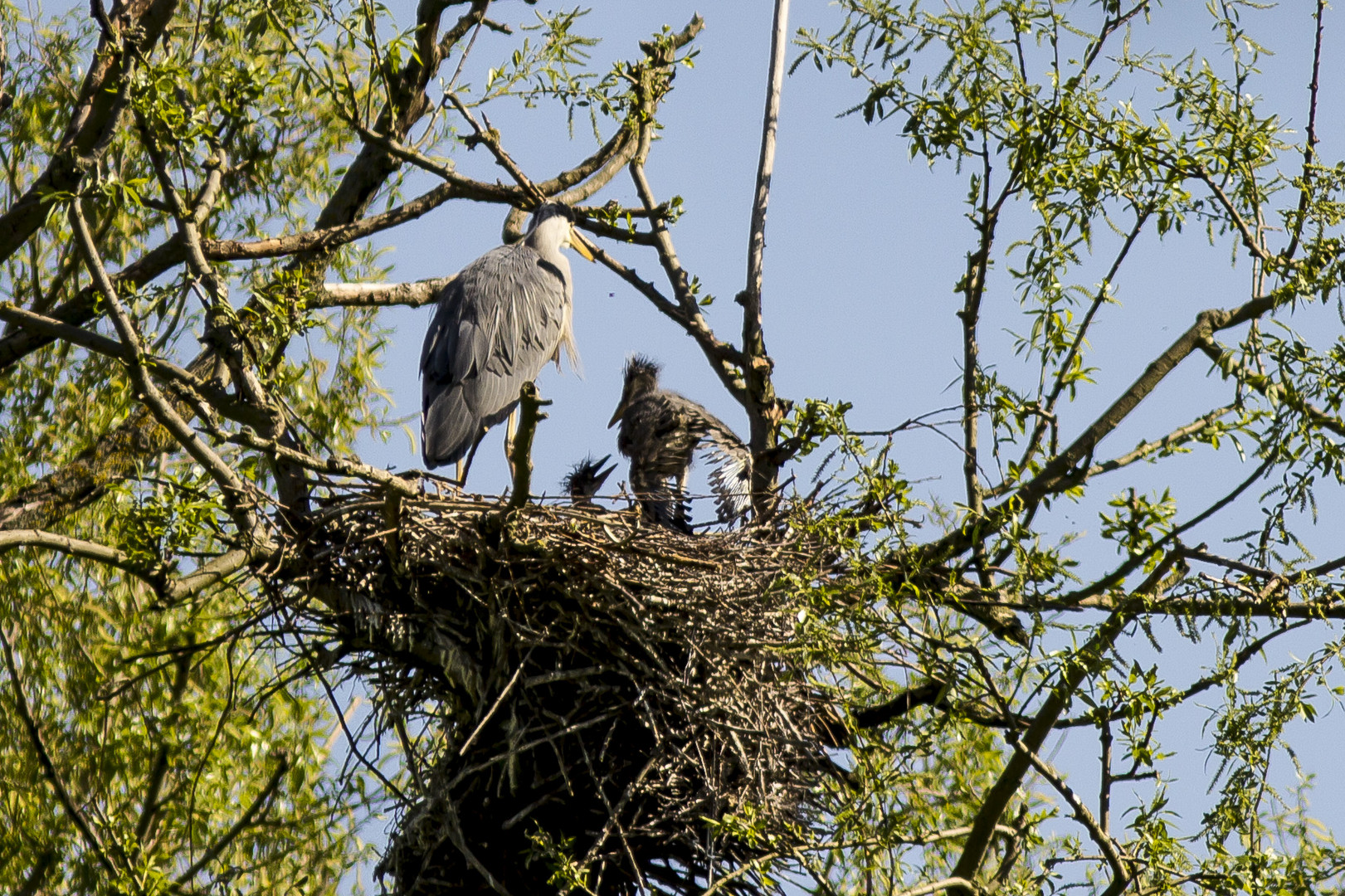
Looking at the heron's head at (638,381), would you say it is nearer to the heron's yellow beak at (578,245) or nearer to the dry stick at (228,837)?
the heron's yellow beak at (578,245)

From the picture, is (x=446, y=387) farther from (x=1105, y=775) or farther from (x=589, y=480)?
(x=1105, y=775)

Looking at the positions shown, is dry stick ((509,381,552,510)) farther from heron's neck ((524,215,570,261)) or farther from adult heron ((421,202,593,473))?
heron's neck ((524,215,570,261))

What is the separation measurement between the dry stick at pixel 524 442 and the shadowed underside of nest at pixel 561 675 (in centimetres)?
31

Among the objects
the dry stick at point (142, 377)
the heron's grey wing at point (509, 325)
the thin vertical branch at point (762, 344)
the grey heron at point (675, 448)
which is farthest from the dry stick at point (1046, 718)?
the heron's grey wing at point (509, 325)

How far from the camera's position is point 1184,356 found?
4.71 metres

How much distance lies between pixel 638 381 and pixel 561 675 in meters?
3.80

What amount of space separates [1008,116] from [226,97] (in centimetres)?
270

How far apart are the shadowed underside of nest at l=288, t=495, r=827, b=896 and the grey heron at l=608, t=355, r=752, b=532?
1515mm

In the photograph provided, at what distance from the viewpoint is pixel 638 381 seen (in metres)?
7.93

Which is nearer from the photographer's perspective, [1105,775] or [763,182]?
[1105,775]

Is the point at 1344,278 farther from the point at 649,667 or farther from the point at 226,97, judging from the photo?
the point at 226,97

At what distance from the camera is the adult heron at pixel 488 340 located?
20.3 ft

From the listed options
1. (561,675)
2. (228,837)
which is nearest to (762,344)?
(561,675)

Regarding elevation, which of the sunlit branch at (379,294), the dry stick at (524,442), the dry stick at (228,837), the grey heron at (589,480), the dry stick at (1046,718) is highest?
the sunlit branch at (379,294)
